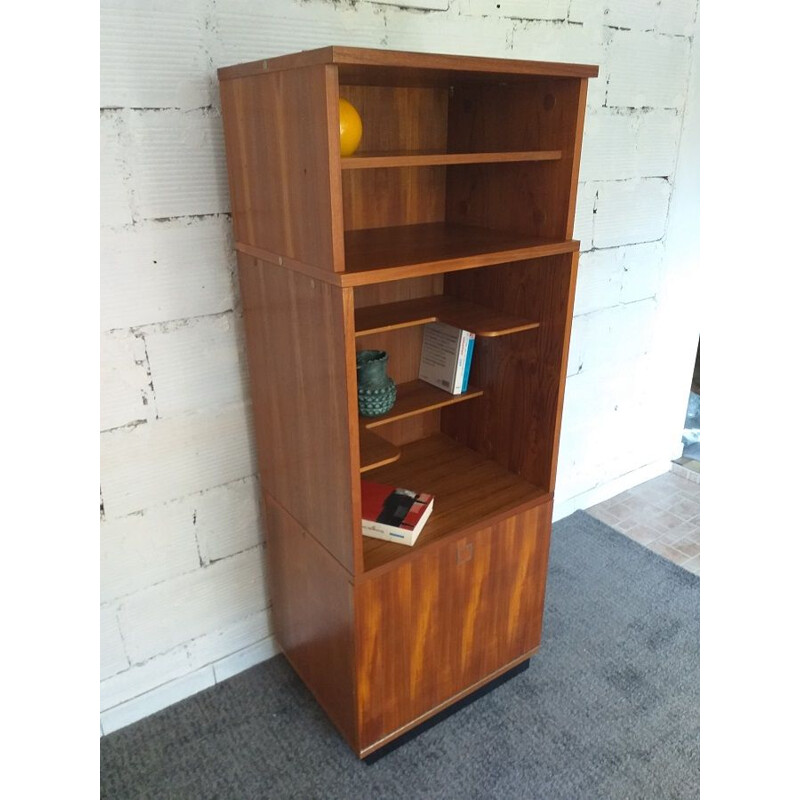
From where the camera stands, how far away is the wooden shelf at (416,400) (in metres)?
1.59

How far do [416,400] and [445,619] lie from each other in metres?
0.59

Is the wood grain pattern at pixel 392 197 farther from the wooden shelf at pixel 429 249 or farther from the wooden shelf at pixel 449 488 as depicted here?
the wooden shelf at pixel 449 488

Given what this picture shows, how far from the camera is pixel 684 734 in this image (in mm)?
1823

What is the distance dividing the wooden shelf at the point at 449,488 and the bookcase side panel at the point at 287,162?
724mm

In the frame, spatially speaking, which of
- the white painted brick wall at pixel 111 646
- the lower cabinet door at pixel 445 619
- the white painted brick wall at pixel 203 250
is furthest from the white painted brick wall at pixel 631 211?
the white painted brick wall at pixel 111 646

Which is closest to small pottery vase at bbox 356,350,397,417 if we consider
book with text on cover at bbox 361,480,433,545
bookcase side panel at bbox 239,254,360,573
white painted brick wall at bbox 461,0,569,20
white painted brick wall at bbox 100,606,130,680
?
bookcase side panel at bbox 239,254,360,573

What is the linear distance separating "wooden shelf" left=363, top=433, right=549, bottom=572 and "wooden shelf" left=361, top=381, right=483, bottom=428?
0.22 m

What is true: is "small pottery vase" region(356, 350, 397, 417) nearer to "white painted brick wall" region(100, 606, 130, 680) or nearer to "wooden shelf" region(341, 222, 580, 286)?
"wooden shelf" region(341, 222, 580, 286)

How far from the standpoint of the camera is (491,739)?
5.91 feet

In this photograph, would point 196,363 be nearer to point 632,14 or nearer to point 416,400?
point 416,400

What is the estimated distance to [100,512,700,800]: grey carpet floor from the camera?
1.67 m
